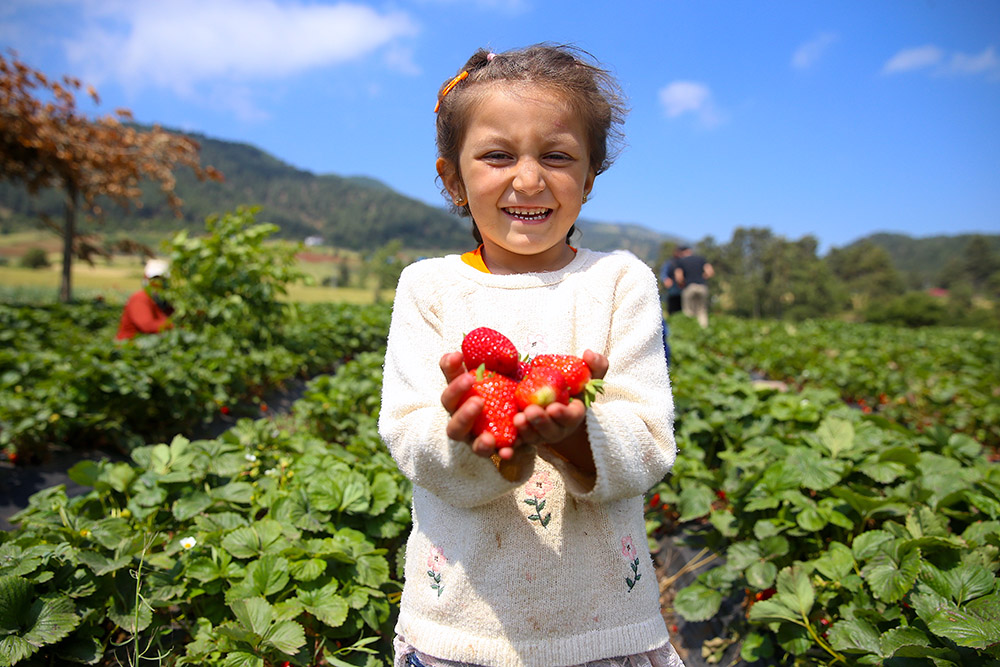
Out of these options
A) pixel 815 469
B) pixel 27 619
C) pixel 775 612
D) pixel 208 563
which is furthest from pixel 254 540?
pixel 815 469

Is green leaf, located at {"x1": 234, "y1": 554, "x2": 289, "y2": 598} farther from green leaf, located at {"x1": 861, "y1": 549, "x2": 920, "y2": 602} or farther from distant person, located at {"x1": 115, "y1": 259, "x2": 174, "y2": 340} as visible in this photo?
distant person, located at {"x1": 115, "y1": 259, "x2": 174, "y2": 340}

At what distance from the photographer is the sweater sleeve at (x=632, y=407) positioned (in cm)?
100

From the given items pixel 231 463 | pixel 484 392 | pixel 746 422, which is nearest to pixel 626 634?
pixel 484 392

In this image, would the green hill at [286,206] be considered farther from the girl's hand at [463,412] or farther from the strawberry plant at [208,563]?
the girl's hand at [463,412]

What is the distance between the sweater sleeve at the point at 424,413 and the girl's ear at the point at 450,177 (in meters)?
0.21

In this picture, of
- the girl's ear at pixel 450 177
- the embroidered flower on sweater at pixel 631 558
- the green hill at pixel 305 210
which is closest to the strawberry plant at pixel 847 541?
the embroidered flower on sweater at pixel 631 558

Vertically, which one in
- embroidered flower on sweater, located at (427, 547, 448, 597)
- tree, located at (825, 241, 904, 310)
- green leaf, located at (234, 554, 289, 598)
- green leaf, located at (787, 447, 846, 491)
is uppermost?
tree, located at (825, 241, 904, 310)

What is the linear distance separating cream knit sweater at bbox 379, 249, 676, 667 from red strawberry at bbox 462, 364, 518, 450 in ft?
0.52

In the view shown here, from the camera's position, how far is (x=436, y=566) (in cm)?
119

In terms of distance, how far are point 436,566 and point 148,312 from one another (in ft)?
18.7

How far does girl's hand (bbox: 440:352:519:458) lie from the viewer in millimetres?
867

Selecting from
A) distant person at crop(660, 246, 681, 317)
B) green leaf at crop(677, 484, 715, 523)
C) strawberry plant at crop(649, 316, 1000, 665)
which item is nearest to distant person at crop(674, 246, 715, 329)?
distant person at crop(660, 246, 681, 317)

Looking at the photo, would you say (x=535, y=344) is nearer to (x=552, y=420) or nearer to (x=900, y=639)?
(x=552, y=420)

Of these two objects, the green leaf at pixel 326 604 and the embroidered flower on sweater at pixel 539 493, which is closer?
the embroidered flower on sweater at pixel 539 493
